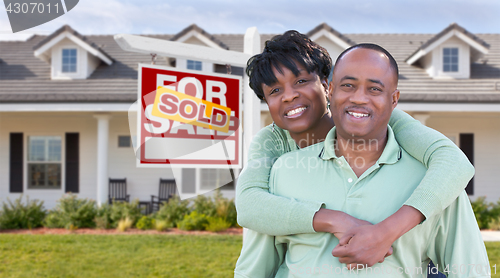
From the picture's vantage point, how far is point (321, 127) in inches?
80.7

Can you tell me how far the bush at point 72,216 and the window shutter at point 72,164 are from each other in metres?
1.90

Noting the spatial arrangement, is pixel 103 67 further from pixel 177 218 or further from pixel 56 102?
pixel 177 218

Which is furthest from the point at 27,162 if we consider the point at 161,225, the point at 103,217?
the point at 161,225

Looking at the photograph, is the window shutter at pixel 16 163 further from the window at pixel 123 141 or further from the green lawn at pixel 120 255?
the green lawn at pixel 120 255

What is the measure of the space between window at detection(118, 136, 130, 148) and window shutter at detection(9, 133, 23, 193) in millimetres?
2770

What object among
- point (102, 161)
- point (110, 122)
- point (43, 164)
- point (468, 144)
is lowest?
point (43, 164)

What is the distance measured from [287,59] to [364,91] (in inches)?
19.6

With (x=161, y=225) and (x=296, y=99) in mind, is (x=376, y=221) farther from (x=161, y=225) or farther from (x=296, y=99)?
(x=161, y=225)

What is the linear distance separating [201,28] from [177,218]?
5.18 m

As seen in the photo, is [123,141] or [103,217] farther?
[123,141]

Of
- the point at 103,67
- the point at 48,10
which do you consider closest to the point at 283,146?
the point at 48,10

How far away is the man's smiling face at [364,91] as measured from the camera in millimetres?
1474

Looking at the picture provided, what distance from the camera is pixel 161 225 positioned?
8570mm

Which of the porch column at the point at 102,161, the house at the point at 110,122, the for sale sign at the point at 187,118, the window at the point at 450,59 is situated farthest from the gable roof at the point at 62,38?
the window at the point at 450,59
